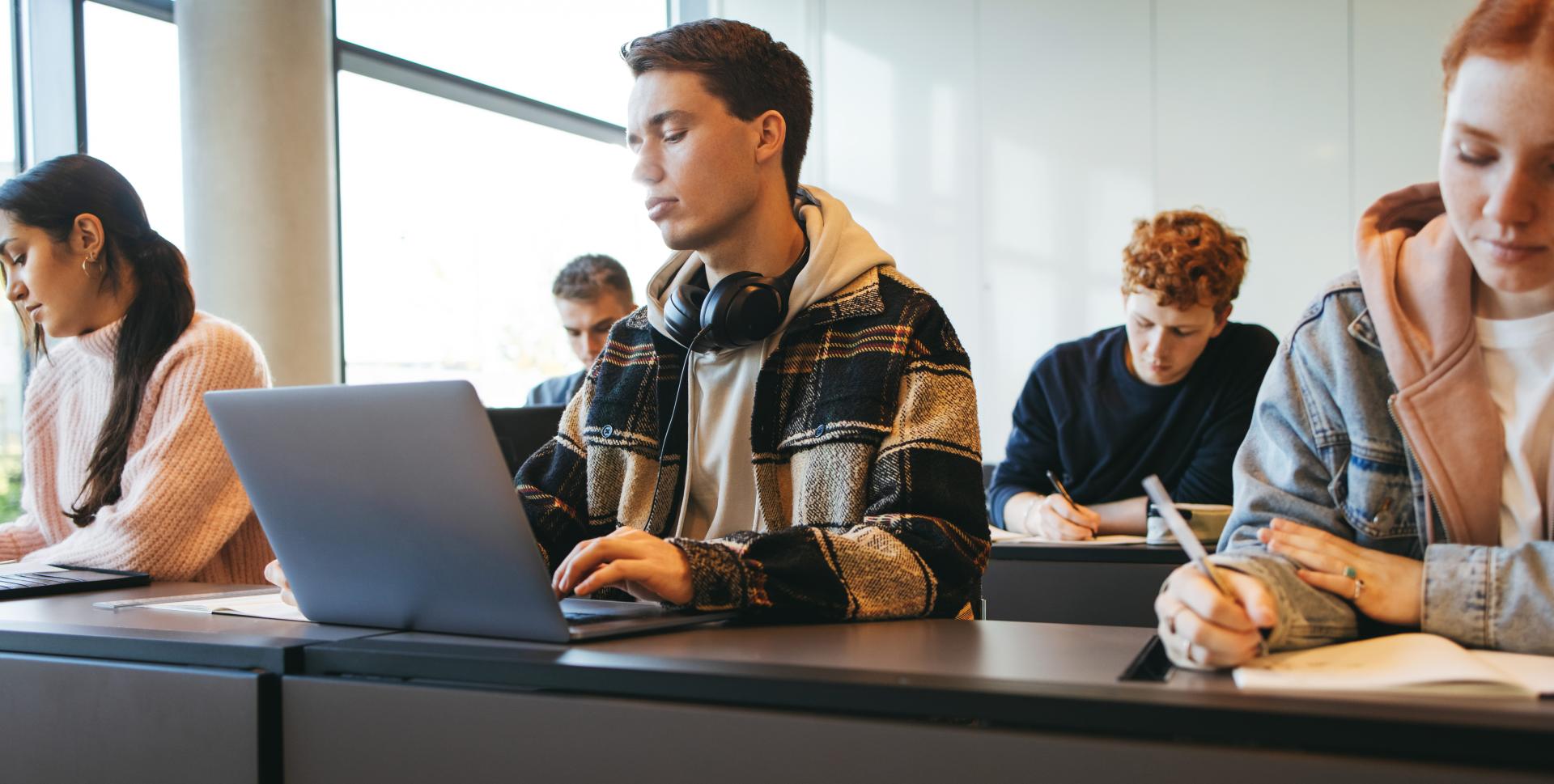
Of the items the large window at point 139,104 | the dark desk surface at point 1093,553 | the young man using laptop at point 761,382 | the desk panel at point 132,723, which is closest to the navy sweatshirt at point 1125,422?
the dark desk surface at point 1093,553

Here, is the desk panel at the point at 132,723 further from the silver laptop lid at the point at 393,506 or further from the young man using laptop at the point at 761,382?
the young man using laptop at the point at 761,382

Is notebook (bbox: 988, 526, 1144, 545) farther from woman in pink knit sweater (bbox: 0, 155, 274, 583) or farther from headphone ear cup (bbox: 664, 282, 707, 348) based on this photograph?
woman in pink knit sweater (bbox: 0, 155, 274, 583)

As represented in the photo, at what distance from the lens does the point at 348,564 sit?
1143 millimetres

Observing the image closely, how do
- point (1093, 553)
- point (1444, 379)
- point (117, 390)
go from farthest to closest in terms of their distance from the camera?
point (1093, 553), point (117, 390), point (1444, 379)

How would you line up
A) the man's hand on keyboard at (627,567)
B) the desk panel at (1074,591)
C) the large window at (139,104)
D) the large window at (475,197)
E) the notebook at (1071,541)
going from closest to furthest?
the man's hand on keyboard at (627,567)
the desk panel at (1074,591)
the notebook at (1071,541)
the large window at (139,104)
the large window at (475,197)

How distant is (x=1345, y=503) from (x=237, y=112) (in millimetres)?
3412

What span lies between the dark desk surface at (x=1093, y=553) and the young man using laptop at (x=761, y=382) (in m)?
0.76

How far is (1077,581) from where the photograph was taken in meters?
2.23

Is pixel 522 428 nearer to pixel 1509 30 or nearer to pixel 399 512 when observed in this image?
pixel 399 512

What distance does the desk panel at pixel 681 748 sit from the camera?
0.76 metres

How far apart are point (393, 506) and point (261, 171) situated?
9.90 feet

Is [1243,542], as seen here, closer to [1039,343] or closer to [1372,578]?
[1372,578]

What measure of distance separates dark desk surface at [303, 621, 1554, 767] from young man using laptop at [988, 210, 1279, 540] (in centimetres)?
152

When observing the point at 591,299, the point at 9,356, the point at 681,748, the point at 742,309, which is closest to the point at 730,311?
the point at 742,309
